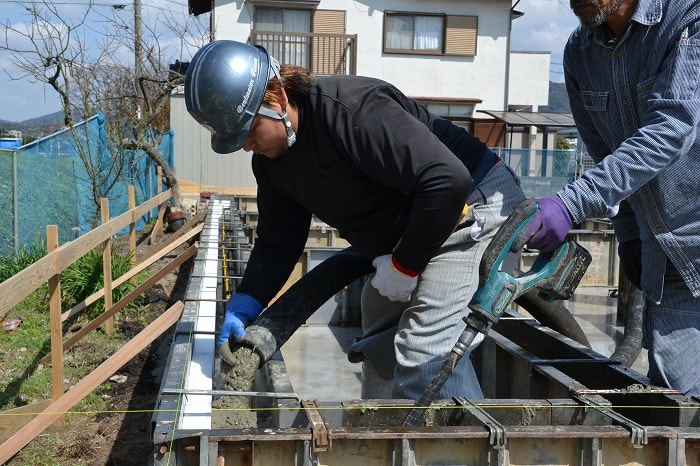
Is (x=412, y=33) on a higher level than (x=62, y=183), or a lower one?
higher

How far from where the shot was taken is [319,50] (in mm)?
25891

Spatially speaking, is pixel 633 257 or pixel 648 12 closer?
pixel 648 12

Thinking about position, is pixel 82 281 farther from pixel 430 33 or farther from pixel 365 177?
pixel 430 33

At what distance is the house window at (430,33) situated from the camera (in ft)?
86.7

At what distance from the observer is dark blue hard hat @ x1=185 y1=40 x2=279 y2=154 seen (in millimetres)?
2811

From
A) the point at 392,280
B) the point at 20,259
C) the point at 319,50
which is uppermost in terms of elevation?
the point at 319,50

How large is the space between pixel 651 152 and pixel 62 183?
11.0 metres

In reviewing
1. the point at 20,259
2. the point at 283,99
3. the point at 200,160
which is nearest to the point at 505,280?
the point at 283,99

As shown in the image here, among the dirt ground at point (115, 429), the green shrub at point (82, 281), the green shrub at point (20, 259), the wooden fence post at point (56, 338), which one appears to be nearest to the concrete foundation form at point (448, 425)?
the dirt ground at point (115, 429)

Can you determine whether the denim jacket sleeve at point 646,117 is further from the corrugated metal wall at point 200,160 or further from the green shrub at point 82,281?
the corrugated metal wall at point 200,160

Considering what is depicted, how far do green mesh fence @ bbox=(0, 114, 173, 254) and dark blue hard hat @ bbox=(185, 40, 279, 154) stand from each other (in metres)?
7.33

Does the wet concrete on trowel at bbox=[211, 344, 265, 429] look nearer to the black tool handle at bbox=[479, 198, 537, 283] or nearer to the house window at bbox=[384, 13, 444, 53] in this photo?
the black tool handle at bbox=[479, 198, 537, 283]

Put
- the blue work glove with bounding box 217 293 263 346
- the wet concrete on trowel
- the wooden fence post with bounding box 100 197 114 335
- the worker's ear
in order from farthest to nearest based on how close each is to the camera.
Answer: the wooden fence post with bounding box 100 197 114 335 → the blue work glove with bounding box 217 293 263 346 → the wet concrete on trowel → the worker's ear

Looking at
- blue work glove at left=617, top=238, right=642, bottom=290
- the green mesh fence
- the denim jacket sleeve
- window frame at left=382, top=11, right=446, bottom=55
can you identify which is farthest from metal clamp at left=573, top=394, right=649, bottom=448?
window frame at left=382, top=11, right=446, bottom=55
